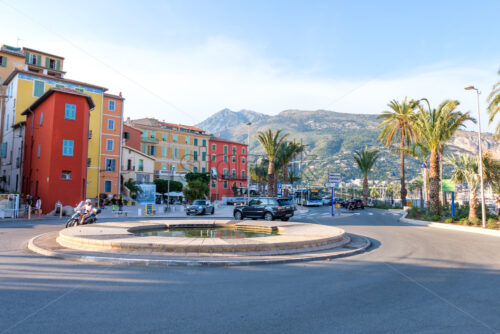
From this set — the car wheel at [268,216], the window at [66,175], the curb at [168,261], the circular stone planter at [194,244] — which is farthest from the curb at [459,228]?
the window at [66,175]

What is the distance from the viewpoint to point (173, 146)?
224 feet

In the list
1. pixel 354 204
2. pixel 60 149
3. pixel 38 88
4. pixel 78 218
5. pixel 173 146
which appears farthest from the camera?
pixel 173 146

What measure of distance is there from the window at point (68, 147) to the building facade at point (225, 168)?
145 feet

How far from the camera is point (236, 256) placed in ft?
31.7

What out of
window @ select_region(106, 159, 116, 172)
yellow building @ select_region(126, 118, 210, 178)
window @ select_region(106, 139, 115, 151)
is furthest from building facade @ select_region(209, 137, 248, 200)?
window @ select_region(106, 139, 115, 151)

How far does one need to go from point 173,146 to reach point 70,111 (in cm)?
3758

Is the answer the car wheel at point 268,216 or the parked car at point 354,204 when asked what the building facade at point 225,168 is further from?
the car wheel at point 268,216

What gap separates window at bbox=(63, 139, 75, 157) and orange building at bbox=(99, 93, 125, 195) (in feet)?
53.3

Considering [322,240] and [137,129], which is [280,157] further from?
[322,240]

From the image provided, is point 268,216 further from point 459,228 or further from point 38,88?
point 38,88

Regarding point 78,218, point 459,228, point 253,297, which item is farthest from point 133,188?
point 253,297

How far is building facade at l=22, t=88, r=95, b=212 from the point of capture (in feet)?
96.4

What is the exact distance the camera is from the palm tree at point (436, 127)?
82.3 ft

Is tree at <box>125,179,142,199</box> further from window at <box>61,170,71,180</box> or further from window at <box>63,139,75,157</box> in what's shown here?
window at <box>63,139,75,157</box>
